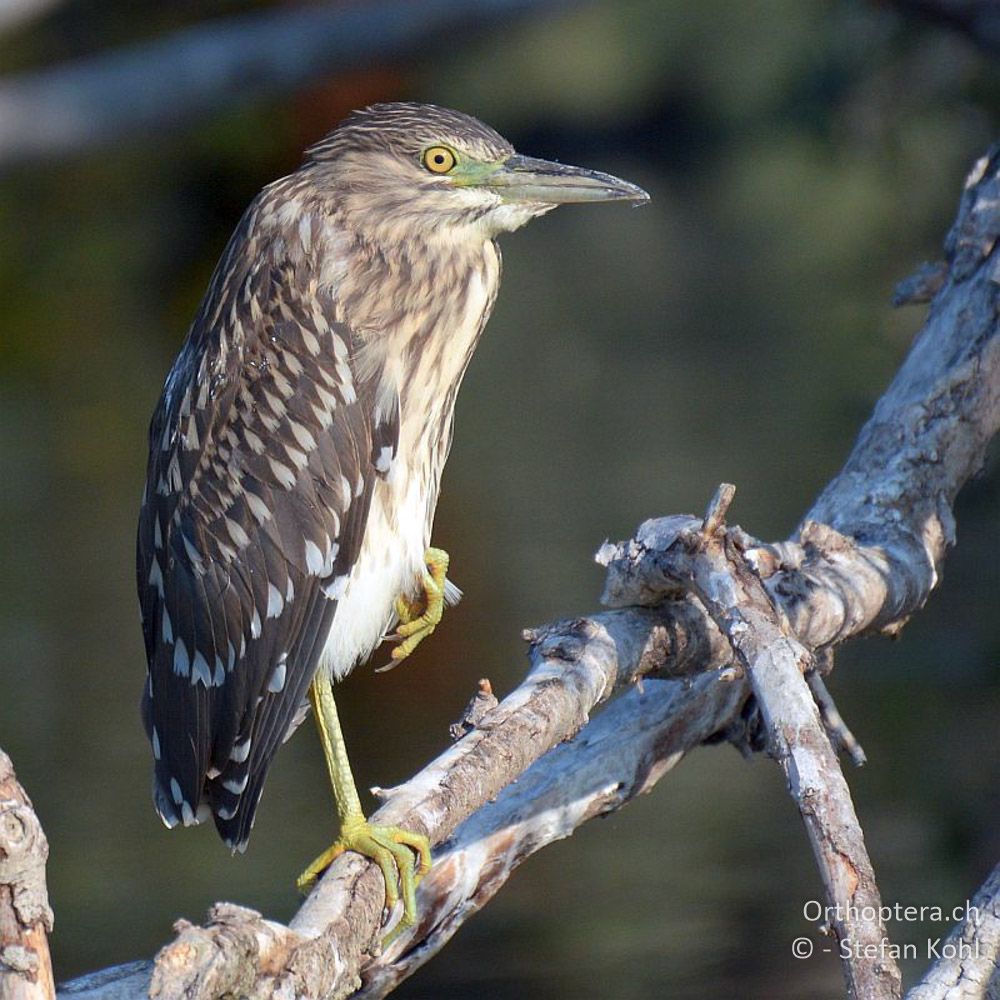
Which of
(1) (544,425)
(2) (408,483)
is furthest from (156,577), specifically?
(1) (544,425)

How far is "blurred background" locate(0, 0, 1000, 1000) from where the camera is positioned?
503 centimetres

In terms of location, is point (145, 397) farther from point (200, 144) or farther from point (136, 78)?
point (200, 144)

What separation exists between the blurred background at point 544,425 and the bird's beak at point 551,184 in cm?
215

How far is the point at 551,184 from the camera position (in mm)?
3170

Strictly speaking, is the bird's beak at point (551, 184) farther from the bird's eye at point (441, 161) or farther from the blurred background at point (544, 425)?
the blurred background at point (544, 425)

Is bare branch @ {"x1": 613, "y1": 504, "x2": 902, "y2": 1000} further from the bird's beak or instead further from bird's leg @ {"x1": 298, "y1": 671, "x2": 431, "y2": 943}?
the bird's beak

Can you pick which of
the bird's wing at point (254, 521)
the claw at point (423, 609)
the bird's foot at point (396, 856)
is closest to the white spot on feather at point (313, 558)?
the bird's wing at point (254, 521)

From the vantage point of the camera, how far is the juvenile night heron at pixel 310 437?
3.13 metres

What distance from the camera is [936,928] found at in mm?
4625

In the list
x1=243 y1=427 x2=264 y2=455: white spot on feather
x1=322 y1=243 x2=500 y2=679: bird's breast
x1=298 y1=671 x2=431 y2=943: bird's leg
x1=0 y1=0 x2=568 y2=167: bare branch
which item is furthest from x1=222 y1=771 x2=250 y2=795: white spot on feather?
x1=0 y1=0 x2=568 y2=167: bare branch

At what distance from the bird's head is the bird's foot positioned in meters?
1.18

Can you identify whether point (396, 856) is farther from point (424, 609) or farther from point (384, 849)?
point (424, 609)

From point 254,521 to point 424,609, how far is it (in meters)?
0.41

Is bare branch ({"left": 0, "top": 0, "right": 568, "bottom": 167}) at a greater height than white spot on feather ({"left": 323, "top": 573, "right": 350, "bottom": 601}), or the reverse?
bare branch ({"left": 0, "top": 0, "right": 568, "bottom": 167})
